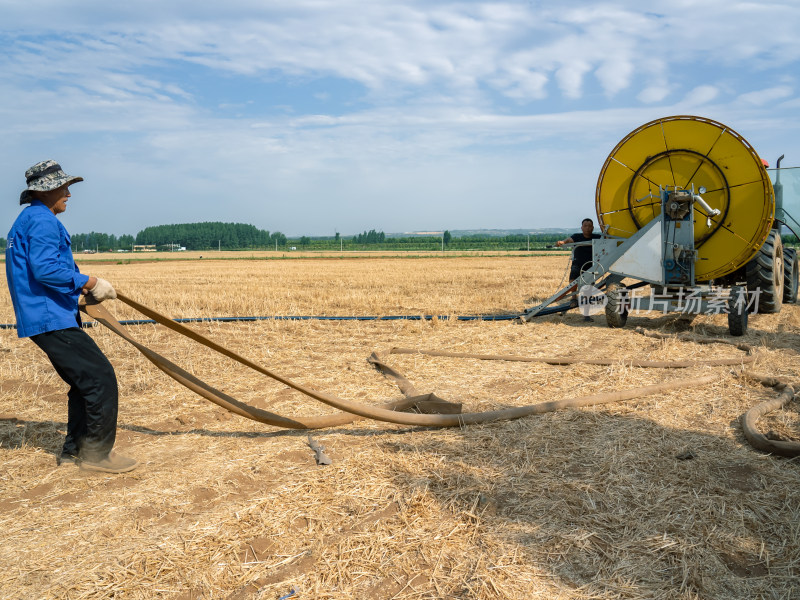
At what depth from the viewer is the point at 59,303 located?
4062mm

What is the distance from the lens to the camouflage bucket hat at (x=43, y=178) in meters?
4.04

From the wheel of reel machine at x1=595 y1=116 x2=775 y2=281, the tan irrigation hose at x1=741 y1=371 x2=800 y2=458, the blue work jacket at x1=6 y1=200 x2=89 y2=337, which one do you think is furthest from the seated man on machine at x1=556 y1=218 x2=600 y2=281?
the blue work jacket at x1=6 y1=200 x2=89 y2=337

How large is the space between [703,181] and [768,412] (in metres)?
4.95

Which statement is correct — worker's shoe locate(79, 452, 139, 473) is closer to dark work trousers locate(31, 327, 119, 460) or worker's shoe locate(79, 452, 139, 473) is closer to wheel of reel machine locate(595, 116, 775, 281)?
dark work trousers locate(31, 327, 119, 460)

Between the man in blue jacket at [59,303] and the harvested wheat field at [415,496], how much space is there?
0.26 metres

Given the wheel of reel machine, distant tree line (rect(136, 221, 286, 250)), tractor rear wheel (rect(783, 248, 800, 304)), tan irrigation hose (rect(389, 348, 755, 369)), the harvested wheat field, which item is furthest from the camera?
distant tree line (rect(136, 221, 286, 250))

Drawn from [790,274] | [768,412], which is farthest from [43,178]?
[790,274]

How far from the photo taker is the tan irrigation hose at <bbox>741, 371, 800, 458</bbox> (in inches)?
161

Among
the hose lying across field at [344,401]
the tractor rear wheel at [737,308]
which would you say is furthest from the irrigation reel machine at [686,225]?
the hose lying across field at [344,401]

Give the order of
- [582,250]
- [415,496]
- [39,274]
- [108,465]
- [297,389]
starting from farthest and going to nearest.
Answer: [582,250] → [297,389] → [108,465] → [39,274] → [415,496]

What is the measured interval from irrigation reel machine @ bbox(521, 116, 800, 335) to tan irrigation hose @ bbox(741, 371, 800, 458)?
3.12 meters

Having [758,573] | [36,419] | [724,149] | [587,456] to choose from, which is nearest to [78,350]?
[36,419]

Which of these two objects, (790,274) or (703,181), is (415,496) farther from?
(790,274)

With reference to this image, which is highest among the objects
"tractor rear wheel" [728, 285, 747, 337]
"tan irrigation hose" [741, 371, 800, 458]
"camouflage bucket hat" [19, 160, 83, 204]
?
"camouflage bucket hat" [19, 160, 83, 204]
